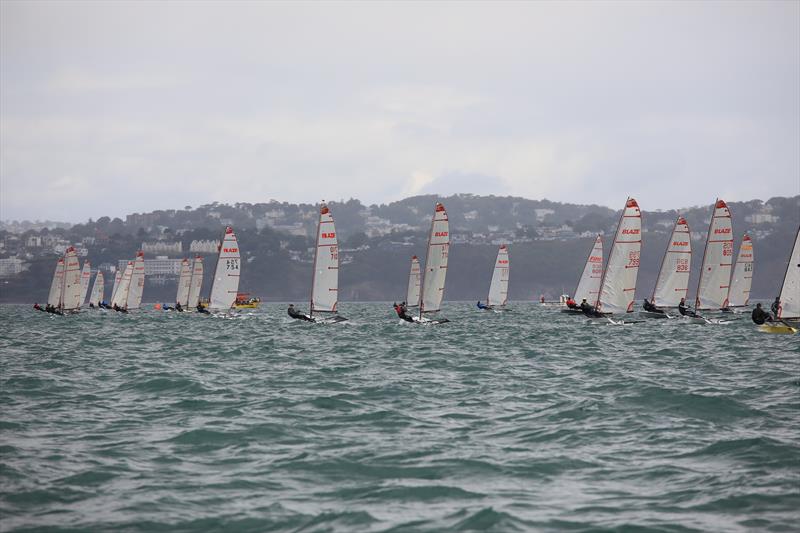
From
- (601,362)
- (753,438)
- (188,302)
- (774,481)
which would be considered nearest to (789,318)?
(601,362)

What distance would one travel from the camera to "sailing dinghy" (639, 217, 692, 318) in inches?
2340

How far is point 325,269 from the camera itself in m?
58.5

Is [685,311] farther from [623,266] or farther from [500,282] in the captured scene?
[500,282]

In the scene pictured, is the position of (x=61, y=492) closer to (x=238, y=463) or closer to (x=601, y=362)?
(x=238, y=463)

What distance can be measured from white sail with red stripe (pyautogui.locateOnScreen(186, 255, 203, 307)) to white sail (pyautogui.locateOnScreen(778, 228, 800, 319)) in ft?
193

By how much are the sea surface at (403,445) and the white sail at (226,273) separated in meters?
38.9

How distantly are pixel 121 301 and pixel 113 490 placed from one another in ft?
302

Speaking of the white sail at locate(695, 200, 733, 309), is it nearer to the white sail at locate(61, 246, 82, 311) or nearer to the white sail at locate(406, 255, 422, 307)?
the white sail at locate(406, 255, 422, 307)

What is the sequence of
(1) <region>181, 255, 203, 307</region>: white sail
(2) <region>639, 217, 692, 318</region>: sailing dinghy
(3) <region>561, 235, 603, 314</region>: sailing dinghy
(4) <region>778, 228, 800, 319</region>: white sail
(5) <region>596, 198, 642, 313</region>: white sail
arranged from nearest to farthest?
(4) <region>778, 228, 800, 319</region>: white sail < (5) <region>596, 198, 642, 313</region>: white sail < (2) <region>639, 217, 692, 318</region>: sailing dinghy < (3) <region>561, 235, 603, 314</region>: sailing dinghy < (1) <region>181, 255, 203, 307</region>: white sail

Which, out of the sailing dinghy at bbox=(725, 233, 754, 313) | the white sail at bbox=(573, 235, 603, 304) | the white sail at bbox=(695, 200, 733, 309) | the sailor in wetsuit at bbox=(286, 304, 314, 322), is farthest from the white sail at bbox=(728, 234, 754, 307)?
the sailor in wetsuit at bbox=(286, 304, 314, 322)

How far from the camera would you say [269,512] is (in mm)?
12141

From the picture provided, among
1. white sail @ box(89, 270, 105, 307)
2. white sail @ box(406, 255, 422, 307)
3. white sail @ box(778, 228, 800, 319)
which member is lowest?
white sail @ box(89, 270, 105, 307)

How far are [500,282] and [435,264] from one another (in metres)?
41.9

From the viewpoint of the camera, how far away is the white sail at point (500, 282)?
93.4m
